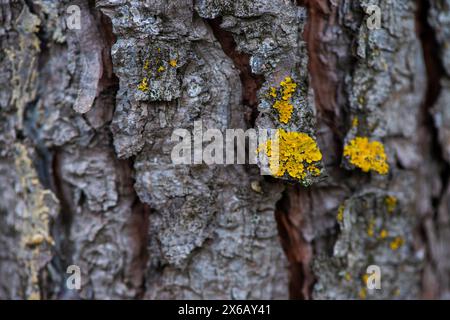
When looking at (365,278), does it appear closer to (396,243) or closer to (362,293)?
(362,293)

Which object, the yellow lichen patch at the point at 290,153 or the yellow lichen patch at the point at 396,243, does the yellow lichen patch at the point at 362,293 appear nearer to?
the yellow lichen patch at the point at 396,243

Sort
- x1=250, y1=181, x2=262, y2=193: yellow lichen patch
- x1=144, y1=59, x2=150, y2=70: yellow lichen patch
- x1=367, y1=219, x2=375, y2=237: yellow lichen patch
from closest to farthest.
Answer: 1. x1=144, y1=59, x2=150, y2=70: yellow lichen patch
2. x1=250, y1=181, x2=262, y2=193: yellow lichen patch
3. x1=367, y1=219, x2=375, y2=237: yellow lichen patch

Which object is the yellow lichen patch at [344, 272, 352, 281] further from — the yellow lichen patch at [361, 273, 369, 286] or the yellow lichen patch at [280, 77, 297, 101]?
the yellow lichen patch at [280, 77, 297, 101]

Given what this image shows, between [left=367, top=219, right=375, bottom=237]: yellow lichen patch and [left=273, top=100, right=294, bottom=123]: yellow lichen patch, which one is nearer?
[left=273, top=100, right=294, bottom=123]: yellow lichen patch

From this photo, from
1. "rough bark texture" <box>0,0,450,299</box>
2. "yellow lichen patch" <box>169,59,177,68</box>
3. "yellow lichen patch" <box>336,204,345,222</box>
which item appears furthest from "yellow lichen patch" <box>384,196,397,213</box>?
"yellow lichen patch" <box>169,59,177,68</box>

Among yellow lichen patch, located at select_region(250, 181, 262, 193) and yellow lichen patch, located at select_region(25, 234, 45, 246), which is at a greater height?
yellow lichen patch, located at select_region(250, 181, 262, 193)

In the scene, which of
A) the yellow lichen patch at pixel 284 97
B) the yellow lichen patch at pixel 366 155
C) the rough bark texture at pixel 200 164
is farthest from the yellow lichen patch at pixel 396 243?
the yellow lichen patch at pixel 284 97

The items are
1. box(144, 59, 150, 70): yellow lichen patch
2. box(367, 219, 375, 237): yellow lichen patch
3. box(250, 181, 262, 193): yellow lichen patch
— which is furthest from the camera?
box(367, 219, 375, 237): yellow lichen patch
